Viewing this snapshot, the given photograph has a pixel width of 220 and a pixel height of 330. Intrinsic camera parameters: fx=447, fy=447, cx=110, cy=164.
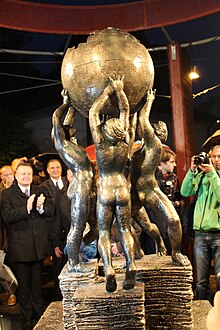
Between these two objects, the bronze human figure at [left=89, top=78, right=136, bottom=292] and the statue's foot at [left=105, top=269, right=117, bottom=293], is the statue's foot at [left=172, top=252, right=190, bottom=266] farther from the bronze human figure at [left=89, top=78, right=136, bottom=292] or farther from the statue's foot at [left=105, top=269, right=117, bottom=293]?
the statue's foot at [left=105, top=269, right=117, bottom=293]

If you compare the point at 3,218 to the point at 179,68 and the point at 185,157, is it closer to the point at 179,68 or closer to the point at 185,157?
the point at 185,157

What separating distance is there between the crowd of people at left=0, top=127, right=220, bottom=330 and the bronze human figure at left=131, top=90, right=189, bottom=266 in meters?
1.00


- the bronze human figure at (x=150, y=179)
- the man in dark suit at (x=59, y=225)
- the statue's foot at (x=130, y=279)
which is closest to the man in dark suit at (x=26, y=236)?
the man in dark suit at (x=59, y=225)

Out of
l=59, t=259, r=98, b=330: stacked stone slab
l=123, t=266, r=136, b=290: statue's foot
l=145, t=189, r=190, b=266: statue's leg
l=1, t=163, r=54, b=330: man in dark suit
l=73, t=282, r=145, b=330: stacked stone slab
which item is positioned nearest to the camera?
l=73, t=282, r=145, b=330: stacked stone slab

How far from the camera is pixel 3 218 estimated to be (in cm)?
403

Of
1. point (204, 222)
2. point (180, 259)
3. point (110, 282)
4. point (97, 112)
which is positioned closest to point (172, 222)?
point (180, 259)

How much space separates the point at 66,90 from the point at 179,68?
284cm

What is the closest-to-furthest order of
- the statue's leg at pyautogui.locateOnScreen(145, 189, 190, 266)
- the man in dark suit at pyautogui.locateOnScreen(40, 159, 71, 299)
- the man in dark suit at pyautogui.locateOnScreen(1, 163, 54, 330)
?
the statue's leg at pyautogui.locateOnScreen(145, 189, 190, 266), the man in dark suit at pyautogui.locateOnScreen(1, 163, 54, 330), the man in dark suit at pyautogui.locateOnScreen(40, 159, 71, 299)

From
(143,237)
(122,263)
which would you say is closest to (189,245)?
(143,237)

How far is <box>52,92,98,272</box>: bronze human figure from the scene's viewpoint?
260 cm

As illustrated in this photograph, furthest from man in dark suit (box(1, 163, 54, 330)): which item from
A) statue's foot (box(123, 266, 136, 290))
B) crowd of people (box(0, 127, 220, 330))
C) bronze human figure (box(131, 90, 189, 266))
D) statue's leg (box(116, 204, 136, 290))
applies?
statue's foot (box(123, 266, 136, 290))

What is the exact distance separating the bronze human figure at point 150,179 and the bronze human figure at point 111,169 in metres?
0.21

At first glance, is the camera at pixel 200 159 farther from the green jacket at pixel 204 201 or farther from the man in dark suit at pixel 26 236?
the man in dark suit at pixel 26 236

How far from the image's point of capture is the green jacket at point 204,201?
12.4ft
